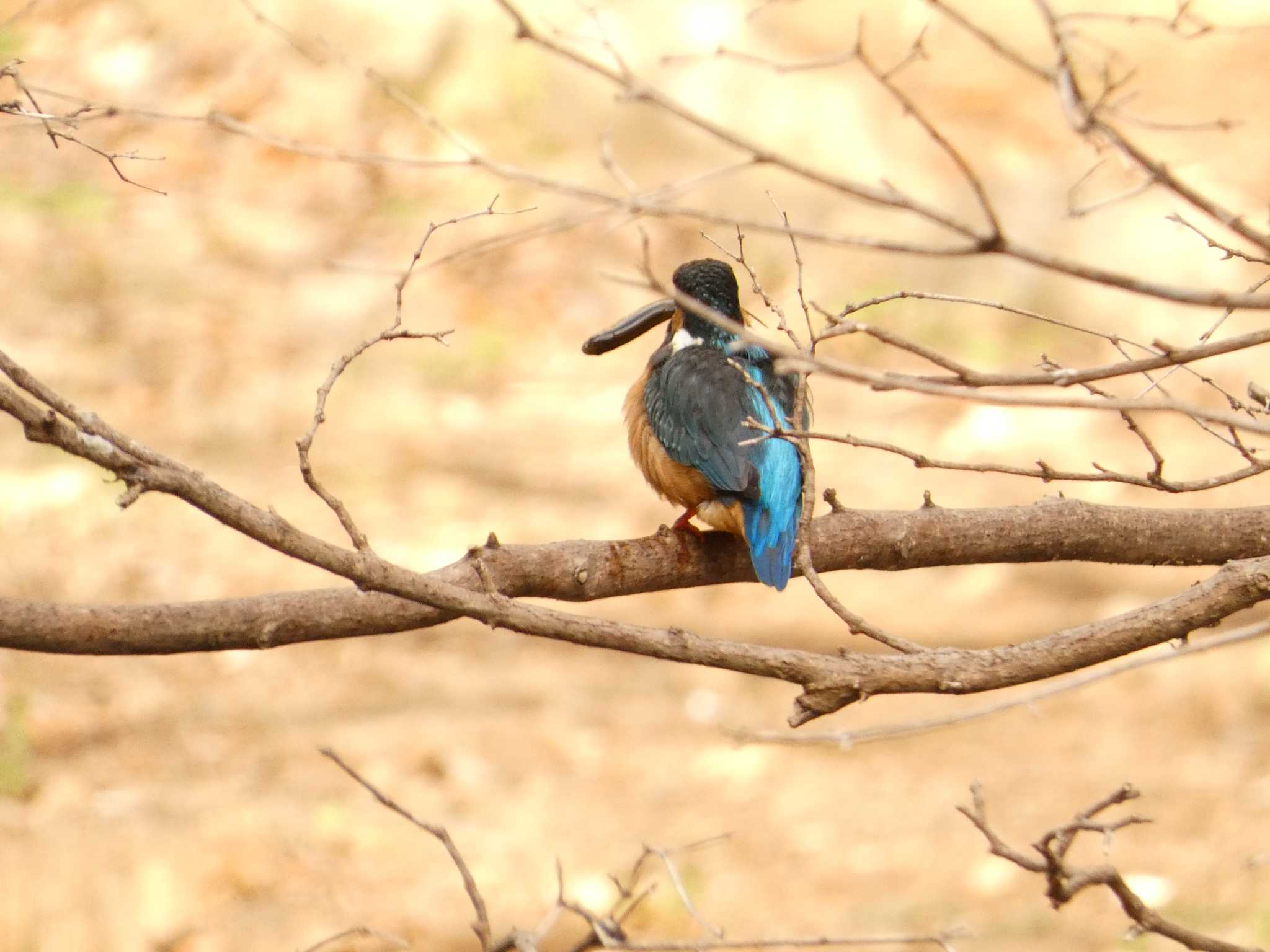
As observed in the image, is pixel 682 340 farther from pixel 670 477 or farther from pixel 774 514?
pixel 774 514

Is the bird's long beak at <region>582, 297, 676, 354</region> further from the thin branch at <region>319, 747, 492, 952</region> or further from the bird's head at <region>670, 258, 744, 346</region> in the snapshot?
the thin branch at <region>319, 747, 492, 952</region>

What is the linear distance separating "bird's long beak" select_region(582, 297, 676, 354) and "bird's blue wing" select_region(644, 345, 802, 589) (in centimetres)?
14

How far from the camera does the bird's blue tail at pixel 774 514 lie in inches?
112

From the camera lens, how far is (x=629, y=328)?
3.19 metres

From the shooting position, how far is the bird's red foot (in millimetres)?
3037

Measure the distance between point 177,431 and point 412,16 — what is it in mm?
3932

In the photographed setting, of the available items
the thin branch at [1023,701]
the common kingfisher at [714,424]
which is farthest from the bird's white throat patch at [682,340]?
the thin branch at [1023,701]

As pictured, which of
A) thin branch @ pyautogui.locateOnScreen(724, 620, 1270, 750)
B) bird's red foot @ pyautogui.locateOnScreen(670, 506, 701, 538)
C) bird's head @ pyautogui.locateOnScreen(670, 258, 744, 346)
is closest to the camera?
thin branch @ pyautogui.locateOnScreen(724, 620, 1270, 750)

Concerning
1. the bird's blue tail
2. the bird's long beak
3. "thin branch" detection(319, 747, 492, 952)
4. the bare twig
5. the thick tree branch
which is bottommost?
the bare twig

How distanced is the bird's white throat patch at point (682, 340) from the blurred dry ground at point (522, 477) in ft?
3.87

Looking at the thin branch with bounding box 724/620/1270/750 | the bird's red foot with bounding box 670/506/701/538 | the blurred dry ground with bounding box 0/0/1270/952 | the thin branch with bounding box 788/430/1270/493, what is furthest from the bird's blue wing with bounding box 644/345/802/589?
the thin branch with bounding box 724/620/1270/750

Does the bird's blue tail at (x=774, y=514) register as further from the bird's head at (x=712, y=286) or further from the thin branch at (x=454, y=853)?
the thin branch at (x=454, y=853)

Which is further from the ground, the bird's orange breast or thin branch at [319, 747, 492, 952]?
the bird's orange breast

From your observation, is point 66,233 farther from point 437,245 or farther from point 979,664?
point 979,664
